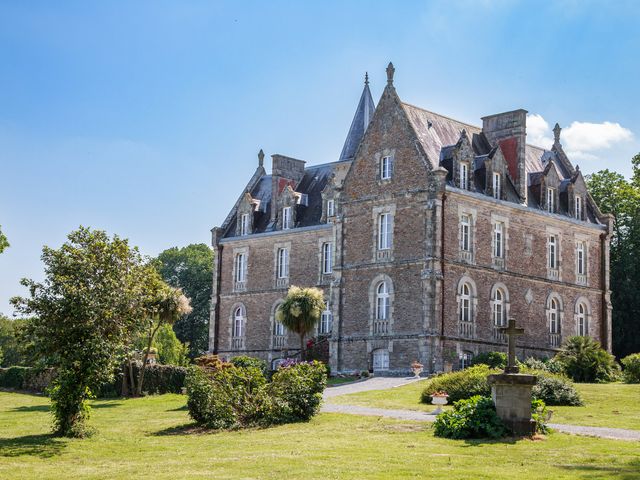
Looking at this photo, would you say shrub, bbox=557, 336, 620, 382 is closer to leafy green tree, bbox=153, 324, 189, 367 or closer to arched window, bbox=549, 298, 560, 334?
arched window, bbox=549, 298, 560, 334

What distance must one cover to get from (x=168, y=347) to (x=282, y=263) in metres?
20.5

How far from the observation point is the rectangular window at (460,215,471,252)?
148 ft

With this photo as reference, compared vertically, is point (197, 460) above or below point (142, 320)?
below

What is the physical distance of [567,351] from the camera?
42125 millimetres

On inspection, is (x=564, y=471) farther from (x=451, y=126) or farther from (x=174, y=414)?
(x=451, y=126)

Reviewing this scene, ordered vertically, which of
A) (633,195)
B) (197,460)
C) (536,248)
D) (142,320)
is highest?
(633,195)

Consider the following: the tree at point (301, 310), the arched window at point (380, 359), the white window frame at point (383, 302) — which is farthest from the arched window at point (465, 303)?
the tree at point (301, 310)

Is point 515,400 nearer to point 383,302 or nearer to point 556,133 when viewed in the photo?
point 383,302

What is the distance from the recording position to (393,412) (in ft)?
94.6

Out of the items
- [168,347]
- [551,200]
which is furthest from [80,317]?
[168,347]

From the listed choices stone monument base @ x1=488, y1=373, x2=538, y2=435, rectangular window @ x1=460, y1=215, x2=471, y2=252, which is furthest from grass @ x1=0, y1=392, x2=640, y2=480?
rectangular window @ x1=460, y1=215, x2=471, y2=252

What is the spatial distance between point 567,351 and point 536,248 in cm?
820

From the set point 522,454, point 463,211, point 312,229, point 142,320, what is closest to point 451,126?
point 463,211

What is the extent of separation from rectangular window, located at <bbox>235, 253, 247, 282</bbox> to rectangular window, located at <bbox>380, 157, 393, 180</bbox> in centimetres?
1398
